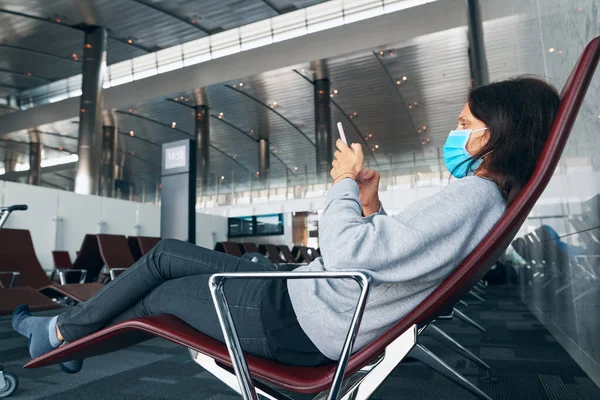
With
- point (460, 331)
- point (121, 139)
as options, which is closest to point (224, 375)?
point (460, 331)

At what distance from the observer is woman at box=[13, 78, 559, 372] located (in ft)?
3.53

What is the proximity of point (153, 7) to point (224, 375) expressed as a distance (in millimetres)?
13892

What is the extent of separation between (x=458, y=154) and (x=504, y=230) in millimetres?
389

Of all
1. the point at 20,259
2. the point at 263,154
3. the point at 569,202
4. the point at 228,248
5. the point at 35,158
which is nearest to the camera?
the point at 569,202

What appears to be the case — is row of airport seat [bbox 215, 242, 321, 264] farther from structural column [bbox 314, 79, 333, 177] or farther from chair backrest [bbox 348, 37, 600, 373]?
chair backrest [bbox 348, 37, 600, 373]

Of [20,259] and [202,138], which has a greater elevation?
[202,138]

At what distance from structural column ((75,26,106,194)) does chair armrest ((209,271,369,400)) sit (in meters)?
12.4

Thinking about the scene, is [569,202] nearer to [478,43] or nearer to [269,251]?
[478,43]

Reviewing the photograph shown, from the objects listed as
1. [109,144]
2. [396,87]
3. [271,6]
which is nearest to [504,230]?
[271,6]

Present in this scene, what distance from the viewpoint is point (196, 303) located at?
1304 millimetres

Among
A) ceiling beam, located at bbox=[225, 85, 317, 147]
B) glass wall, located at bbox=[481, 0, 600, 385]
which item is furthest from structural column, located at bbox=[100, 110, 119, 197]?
glass wall, located at bbox=[481, 0, 600, 385]

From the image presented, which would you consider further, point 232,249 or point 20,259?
point 232,249

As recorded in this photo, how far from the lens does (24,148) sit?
861 inches

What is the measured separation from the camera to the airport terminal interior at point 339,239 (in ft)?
3.54
